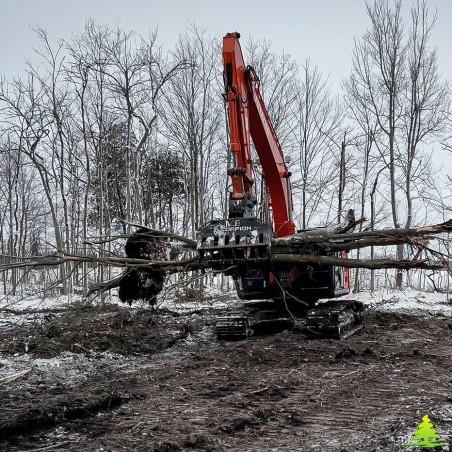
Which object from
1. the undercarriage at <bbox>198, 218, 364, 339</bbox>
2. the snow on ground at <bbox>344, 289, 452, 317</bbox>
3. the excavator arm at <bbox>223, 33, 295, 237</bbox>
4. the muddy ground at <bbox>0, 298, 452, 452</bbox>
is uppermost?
the excavator arm at <bbox>223, 33, 295, 237</bbox>

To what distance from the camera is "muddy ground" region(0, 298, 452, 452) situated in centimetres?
489

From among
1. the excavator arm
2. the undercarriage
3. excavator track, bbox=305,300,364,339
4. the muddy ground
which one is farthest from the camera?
excavator track, bbox=305,300,364,339

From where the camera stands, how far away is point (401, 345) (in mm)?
9859

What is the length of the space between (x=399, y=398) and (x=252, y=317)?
5.48 meters

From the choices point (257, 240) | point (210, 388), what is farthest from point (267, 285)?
point (210, 388)

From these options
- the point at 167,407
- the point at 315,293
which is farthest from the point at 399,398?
the point at 315,293

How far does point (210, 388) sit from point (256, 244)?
2.63m

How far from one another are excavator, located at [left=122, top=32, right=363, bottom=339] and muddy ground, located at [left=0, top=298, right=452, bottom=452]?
0.54 meters

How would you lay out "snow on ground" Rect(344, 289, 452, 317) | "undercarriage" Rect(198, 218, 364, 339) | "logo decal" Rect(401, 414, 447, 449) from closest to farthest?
"logo decal" Rect(401, 414, 447, 449), "undercarriage" Rect(198, 218, 364, 339), "snow on ground" Rect(344, 289, 452, 317)

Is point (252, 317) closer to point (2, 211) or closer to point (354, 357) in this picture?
point (354, 357)

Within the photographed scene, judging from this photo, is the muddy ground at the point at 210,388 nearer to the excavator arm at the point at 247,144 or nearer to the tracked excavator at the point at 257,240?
the tracked excavator at the point at 257,240

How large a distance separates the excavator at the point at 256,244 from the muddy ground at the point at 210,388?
1.76 feet

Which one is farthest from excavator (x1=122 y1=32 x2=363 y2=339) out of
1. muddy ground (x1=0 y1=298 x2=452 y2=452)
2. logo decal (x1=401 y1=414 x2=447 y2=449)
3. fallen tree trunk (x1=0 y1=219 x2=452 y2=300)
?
logo decal (x1=401 y1=414 x2=447 y2=449)

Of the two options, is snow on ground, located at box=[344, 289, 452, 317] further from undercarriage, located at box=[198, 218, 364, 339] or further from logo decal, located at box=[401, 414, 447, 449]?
logo decal, located at box=[401, 414, 447, 449]
